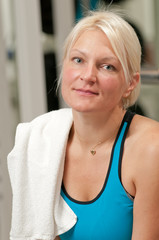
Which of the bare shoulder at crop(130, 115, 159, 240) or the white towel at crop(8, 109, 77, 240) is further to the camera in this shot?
the white towel at crop(8, 109, 77, 240)

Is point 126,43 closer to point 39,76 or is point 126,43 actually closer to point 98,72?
point 98,72

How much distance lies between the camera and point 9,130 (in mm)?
1943

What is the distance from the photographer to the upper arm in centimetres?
108

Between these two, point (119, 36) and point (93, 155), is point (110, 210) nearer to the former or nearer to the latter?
point (93, 155)

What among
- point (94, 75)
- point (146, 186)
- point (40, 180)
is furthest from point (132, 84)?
point (40, 180)

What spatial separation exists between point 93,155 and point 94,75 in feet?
0.91

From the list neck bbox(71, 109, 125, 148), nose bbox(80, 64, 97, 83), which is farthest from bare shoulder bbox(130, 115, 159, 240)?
nose bbox(80, 64, 97, 83)

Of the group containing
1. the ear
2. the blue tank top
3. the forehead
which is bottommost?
the blue tank top

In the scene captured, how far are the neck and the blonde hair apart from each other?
0.42 feet

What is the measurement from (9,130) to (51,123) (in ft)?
2.21

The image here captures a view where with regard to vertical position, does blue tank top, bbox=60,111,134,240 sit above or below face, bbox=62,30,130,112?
below

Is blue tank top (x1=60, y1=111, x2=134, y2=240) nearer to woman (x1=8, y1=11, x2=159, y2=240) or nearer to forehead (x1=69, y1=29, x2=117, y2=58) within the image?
woman (x1=8, y1=11, x2=159, y2=240)

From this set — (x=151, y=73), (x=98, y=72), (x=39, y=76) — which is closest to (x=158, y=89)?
(x=151, y=73)

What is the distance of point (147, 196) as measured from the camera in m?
1.09
